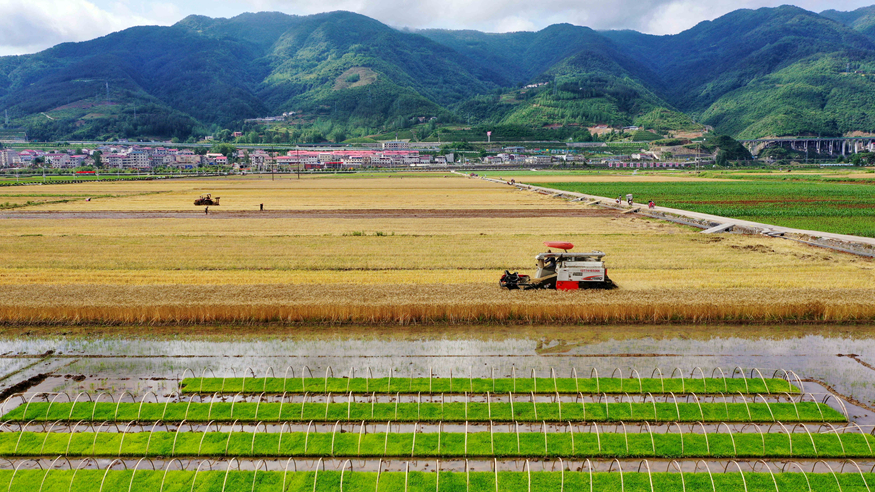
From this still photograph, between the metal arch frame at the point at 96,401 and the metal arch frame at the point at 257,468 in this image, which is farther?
the metal arch frame at the point at 96,401

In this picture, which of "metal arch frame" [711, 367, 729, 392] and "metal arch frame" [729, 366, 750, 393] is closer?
"metal arch frame" [729, 366, 750, 393]

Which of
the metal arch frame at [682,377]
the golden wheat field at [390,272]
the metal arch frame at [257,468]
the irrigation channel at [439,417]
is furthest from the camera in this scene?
the golden wheat field at [390,272]

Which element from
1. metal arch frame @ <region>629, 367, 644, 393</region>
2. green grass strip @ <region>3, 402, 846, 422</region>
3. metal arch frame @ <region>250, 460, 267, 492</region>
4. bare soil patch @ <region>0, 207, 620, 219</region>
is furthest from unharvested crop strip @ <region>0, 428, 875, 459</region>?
bare soil patch @ <region>0, 207, 620, 219</region>

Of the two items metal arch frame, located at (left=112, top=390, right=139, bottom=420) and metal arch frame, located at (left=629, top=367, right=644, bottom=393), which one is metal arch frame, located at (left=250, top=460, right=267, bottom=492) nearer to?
metal arch frame, located at (left=112, top=390, right=139, bottom=420)

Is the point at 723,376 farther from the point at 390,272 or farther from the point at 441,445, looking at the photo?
the point at 390,272

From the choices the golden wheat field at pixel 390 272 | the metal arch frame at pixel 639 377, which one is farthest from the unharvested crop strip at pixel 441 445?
the golden wheat field at pixel 390 272

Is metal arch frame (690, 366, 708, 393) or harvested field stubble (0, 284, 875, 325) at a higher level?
harvested field stubble (0, 284, 875, 325)

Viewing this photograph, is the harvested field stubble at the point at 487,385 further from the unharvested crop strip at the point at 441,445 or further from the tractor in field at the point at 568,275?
the tractor in field at the point at 568,275

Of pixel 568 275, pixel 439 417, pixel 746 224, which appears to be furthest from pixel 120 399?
pixel 746 224
